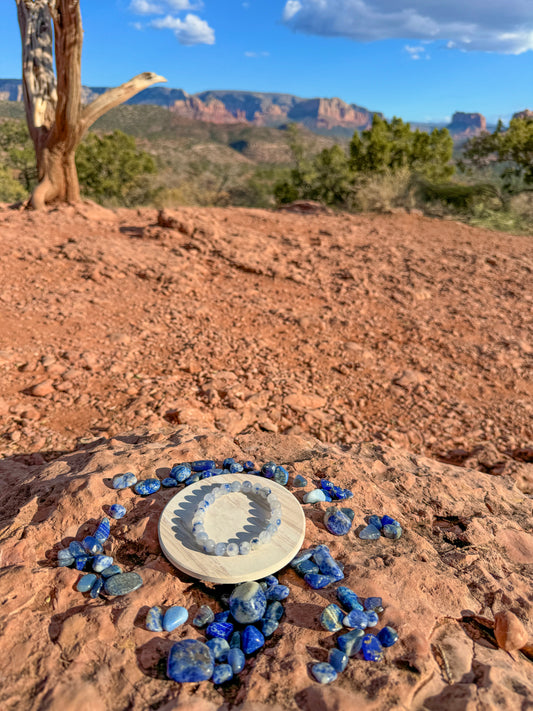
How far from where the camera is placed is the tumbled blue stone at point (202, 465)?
179 centimetres

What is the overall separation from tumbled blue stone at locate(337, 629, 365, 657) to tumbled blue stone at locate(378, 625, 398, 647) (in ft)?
0.18

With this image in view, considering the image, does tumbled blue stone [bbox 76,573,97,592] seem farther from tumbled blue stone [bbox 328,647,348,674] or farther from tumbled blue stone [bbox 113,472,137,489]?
tumbled blue stone [bbox 328,647,348,674]

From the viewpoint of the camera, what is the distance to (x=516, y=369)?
11.5 feet

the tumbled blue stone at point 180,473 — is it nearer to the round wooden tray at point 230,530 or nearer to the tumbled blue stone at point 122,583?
the round wooden tray at point 230,530

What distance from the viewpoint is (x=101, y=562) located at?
135cm

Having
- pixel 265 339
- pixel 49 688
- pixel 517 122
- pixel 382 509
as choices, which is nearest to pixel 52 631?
pixel 49 688

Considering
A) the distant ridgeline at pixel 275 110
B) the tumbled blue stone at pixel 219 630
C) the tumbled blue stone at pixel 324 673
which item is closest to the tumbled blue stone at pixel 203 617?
the tumbled blue stone at pixel 219 630

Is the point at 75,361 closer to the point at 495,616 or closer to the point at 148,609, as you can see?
the point at 148,609

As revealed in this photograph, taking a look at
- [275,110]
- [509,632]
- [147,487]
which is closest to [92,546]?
[147,487]

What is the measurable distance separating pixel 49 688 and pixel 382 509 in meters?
1.21

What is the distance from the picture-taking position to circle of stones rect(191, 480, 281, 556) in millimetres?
1372

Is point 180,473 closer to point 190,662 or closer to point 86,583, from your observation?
point 86,583

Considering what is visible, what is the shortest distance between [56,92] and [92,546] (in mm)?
6905

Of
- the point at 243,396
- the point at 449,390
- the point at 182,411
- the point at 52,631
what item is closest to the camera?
the point at 52,631
